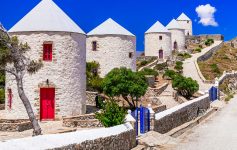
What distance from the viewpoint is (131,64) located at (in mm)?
37156

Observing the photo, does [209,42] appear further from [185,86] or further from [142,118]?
[142,118]

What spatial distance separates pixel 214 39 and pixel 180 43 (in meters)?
22.5

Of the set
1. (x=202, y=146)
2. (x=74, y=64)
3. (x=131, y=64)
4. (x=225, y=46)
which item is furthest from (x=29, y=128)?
(x=225, y=46)

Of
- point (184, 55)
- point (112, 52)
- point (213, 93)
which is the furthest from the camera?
point (184, 55)

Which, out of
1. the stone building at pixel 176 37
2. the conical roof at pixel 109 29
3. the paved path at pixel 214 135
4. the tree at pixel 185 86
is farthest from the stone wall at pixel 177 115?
the stone building at pixel 176 37

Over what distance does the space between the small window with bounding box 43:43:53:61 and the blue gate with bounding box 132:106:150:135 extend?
29.4 ft

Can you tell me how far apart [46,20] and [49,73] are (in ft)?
9.75

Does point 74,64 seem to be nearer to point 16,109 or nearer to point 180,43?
point 16,109

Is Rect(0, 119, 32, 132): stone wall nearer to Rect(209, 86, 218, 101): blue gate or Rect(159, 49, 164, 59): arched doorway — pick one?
Rect(209, 86, 218, 101): blue gate

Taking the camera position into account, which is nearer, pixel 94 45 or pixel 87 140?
pixel 87 140

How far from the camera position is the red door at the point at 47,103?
2333 centimetres

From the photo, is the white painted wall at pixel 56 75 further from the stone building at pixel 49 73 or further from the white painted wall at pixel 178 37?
the white painted wall at pixel 178 37

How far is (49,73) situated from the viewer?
23.3m

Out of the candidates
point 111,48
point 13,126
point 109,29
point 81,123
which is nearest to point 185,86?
point 111,48
